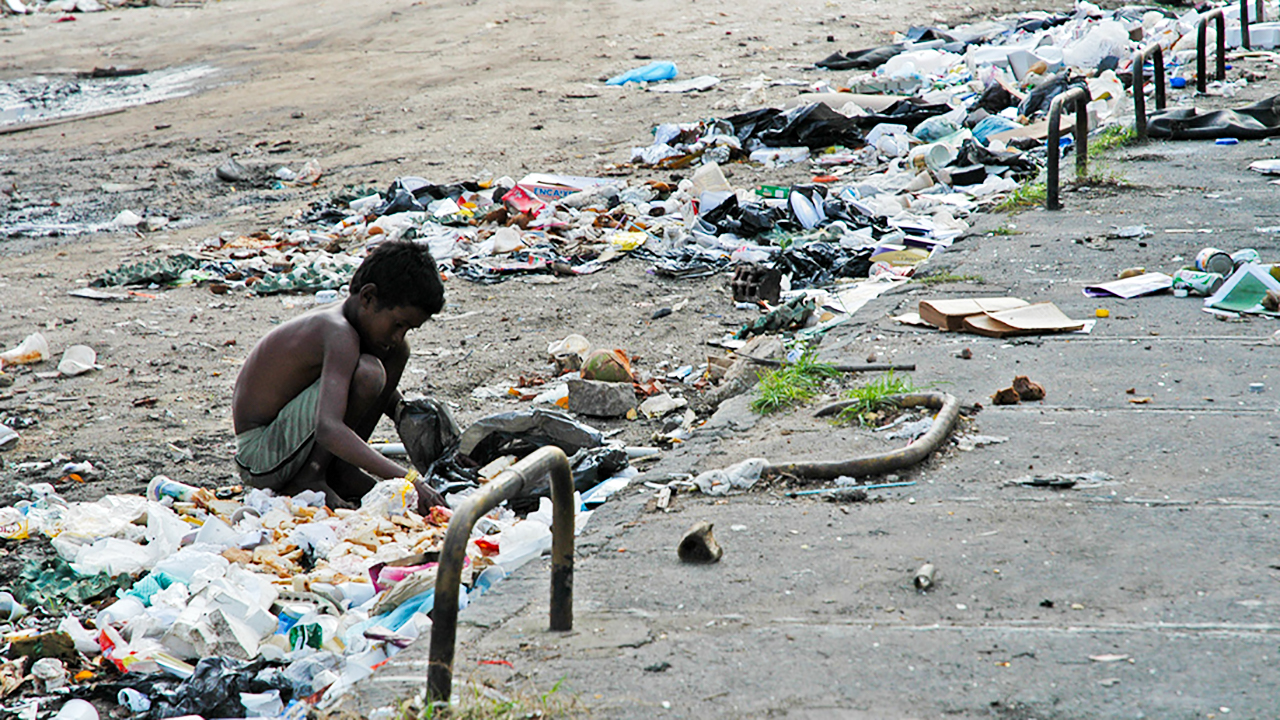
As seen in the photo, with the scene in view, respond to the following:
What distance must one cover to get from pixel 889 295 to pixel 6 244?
→ 7.82 m

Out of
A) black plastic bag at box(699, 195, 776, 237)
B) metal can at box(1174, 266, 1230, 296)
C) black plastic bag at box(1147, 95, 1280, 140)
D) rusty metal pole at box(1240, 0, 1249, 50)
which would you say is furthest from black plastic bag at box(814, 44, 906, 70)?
metal can at box(1174, 266, 1230, 296)

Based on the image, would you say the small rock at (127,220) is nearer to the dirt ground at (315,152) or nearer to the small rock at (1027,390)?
the dirt ground at (315,152)

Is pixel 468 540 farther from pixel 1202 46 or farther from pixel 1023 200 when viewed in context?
pixel 1202 46

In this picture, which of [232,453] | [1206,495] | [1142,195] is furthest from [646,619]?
[1142,195]

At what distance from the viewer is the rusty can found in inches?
209

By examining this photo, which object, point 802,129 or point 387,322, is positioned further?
point 802,129

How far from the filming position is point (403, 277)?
153 inches

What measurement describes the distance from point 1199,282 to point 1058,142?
1.70 meters

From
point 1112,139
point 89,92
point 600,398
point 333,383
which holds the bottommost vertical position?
point 600,398

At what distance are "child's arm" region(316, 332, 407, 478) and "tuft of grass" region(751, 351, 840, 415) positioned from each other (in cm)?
143

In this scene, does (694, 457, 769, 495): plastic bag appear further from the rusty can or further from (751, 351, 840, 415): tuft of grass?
the rusty can

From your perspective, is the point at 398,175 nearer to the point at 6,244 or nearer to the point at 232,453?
the point at 6,244

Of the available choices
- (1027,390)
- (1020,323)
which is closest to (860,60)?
(1020,323)

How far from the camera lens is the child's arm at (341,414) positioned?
12.5ft
